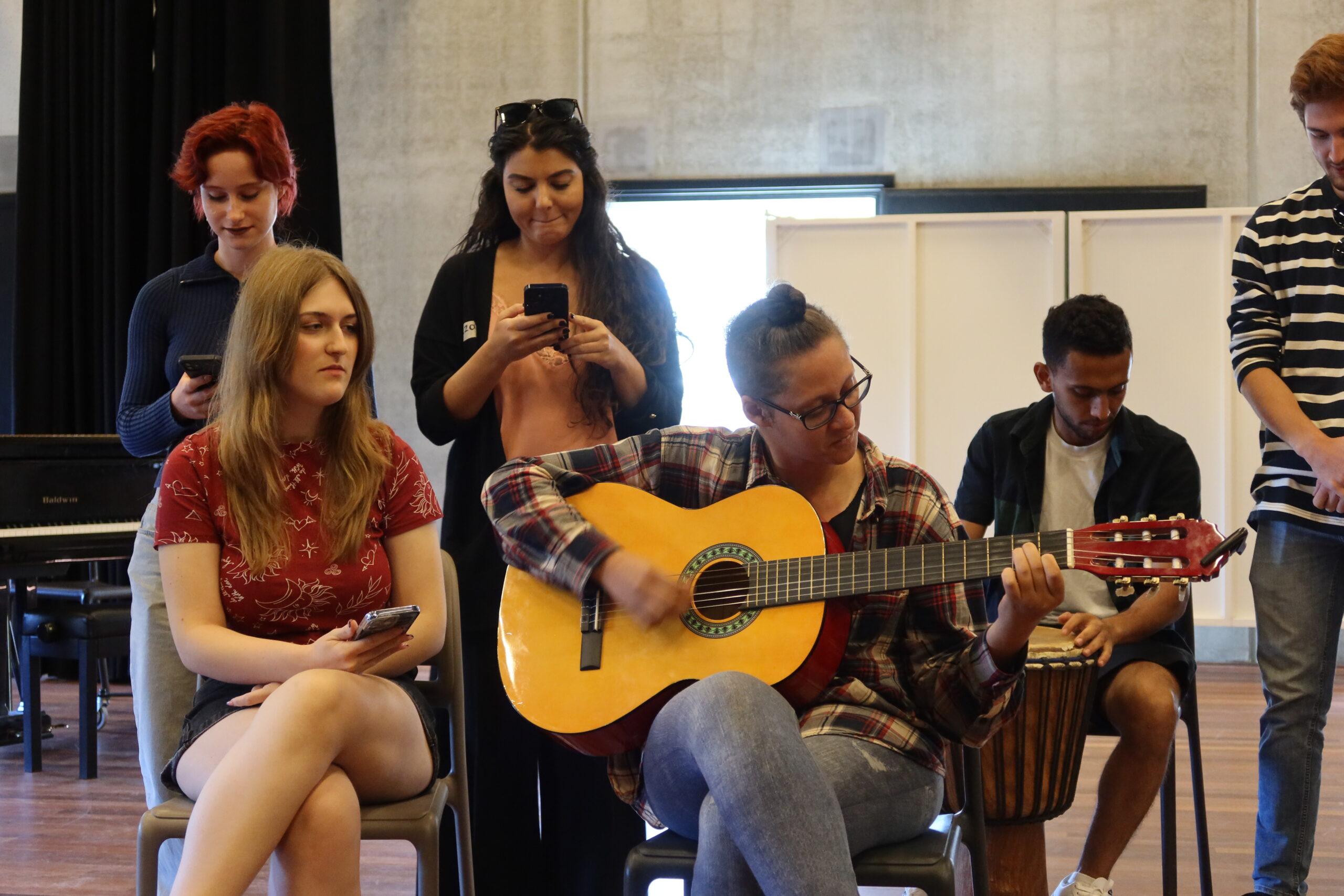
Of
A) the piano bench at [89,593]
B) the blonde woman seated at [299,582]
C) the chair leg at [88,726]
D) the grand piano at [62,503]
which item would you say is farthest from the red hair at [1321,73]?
the piano bench at [89,593]

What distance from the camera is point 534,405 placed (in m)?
2.32

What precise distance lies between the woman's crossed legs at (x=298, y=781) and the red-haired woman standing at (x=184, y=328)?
0.46 metres

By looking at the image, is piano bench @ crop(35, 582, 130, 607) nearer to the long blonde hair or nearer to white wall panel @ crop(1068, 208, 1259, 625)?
the long blonde hair

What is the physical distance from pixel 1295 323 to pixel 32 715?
4.03 metres

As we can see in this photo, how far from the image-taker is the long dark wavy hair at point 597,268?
2314mm

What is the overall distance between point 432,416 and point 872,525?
89 centimetres

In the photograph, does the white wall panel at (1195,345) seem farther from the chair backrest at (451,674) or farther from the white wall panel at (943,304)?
the chair backrest at (451,674)

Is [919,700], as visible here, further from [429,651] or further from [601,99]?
[601,99]

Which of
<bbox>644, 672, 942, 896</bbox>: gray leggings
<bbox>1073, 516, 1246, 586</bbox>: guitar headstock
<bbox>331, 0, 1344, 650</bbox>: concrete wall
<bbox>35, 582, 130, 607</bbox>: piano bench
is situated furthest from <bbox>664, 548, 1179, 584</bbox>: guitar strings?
<bbox>331, 0, 1344, 650</bbox>: concrete wall

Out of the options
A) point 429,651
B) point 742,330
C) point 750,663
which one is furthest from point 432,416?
point 750,663

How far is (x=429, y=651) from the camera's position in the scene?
1.98 metres

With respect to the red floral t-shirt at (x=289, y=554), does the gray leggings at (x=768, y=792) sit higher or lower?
lower

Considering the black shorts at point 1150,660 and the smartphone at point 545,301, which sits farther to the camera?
the black shorts at point 1150,660

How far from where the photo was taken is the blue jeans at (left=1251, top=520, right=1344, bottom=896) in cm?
237
